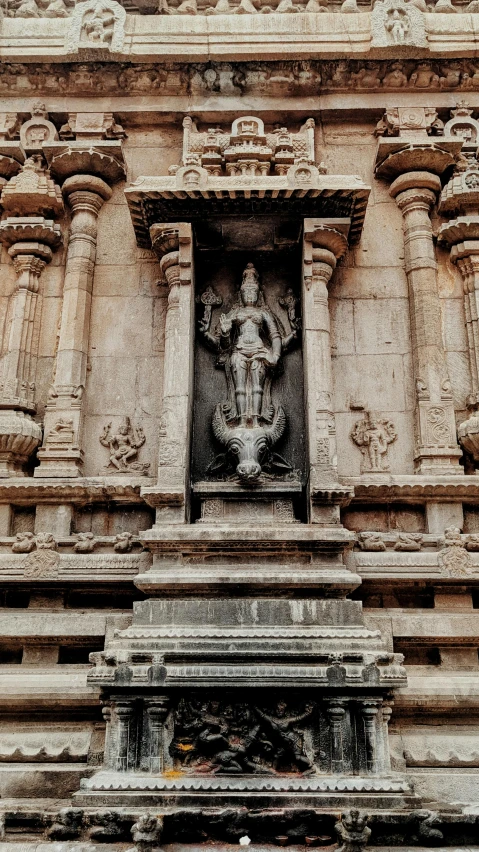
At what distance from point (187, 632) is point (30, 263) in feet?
19.3

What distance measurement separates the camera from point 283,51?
1058cm

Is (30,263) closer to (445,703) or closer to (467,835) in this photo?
(445,703)

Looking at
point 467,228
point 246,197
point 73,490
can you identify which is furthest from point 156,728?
point 467,228

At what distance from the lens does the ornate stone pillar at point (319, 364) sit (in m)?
8.51

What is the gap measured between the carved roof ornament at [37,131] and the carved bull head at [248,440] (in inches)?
199

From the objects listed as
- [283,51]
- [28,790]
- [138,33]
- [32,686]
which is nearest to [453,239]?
[283,51]

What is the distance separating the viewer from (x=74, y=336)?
9789mm

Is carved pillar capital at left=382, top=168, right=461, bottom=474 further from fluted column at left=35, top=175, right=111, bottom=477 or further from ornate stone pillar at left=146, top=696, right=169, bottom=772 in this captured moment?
fluted column at left=35, top=175, right=111, bottom=477

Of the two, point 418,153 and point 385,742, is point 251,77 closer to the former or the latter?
point 418,153

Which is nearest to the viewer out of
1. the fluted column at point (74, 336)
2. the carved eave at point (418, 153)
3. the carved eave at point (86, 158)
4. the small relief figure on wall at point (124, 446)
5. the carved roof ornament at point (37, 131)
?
the fluted column at point (74, 336)

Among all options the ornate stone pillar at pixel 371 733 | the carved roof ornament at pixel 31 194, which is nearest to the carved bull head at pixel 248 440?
the ornate stone pillar at pixel 371 733

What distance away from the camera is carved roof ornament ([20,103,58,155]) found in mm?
10875

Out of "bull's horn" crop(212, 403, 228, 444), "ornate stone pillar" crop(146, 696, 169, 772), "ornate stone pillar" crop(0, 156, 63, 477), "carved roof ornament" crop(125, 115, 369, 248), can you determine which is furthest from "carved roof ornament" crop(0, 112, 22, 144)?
"ornate stone pillar" crop(146, 696, 169, 772)

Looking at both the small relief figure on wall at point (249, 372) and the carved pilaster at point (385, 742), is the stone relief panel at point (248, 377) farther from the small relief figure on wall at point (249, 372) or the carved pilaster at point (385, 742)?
the carved pilaster at point (385, 742)
